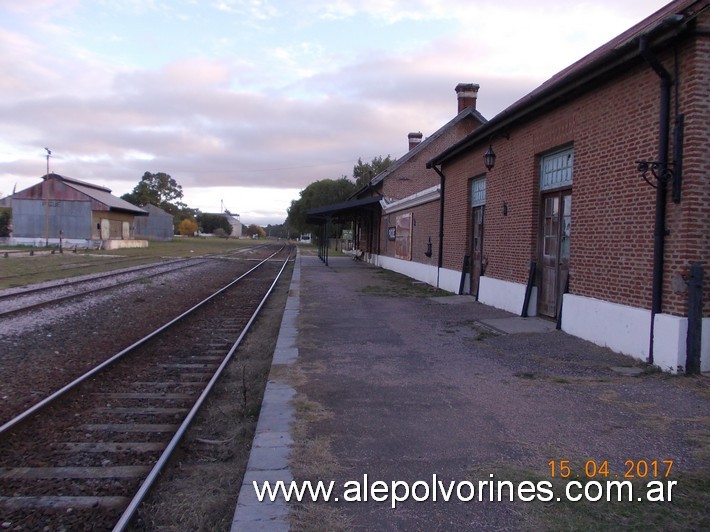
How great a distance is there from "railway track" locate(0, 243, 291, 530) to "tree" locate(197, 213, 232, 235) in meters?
153

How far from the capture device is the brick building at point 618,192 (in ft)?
21.0

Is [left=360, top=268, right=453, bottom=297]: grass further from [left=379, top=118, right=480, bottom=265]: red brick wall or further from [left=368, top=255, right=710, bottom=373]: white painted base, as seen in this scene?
[left=368, top=255, right=710, bottom=373]: white painted base

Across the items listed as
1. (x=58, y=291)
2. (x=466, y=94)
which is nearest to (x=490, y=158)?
(x=58, y=291)

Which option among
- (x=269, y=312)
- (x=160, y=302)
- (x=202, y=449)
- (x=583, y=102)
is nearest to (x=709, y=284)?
(x=583, y=102)

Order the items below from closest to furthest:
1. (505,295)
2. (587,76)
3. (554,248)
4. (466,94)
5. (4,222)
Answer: (587,76)
(554,248)
(505,295)
(466,94)
(4,222)

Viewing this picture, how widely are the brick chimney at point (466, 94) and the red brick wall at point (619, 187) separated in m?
16.3

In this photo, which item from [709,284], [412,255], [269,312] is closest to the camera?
[709,284]

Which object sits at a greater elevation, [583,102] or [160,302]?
[583,102]

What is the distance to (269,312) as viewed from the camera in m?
12.9

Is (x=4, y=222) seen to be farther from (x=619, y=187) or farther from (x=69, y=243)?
(x=619, y=187)

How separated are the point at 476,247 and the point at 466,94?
50.0 feet

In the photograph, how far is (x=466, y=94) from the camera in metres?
27.3

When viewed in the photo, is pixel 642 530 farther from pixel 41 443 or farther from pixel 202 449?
pixel 41 443

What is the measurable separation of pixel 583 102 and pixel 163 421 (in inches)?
293
